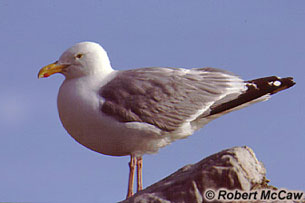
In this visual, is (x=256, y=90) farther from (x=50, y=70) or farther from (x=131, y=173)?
(x=50, y=70)

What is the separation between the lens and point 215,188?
5.48 m

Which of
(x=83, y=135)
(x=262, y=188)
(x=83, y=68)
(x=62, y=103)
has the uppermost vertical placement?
(x=83, y=68)

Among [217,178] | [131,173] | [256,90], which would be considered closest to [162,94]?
[131,173]

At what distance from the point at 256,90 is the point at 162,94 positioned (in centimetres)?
158

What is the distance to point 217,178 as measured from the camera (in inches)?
217

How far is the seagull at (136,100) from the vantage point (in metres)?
6.80

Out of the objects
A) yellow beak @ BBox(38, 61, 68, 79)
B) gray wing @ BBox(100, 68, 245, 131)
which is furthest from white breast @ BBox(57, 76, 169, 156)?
yellow beak @ BBox(38, 61, 68, 79)

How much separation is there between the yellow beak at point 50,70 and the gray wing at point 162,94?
830 millimetres

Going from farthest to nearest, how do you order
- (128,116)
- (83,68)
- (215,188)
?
(83,68)
(128,116)
(215,188)

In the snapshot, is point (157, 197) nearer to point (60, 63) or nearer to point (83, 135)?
point (83, 135)

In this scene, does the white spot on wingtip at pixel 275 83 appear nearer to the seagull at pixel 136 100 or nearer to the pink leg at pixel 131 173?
the seagull at pixel 136 100

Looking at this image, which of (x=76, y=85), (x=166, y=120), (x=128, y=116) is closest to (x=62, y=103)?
(x=76, y=85)

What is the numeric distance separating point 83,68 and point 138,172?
1.86 meters

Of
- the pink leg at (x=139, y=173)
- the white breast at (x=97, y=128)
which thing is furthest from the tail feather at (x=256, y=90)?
the pink leg at (x=139, y=173)
